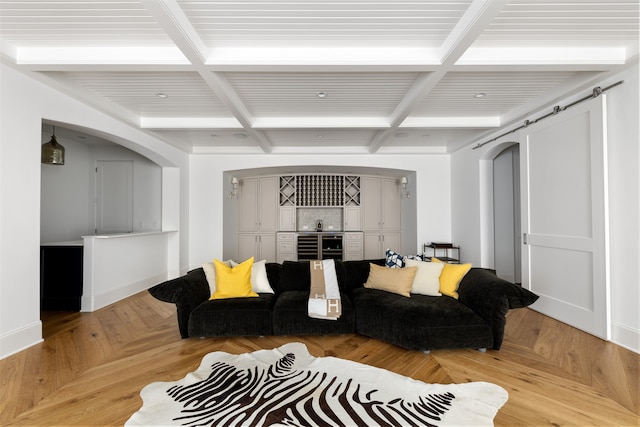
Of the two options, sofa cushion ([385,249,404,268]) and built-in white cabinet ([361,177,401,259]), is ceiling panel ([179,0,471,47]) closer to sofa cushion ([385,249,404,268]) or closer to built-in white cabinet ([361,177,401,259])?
sofa cushion ([385,249,404,268])

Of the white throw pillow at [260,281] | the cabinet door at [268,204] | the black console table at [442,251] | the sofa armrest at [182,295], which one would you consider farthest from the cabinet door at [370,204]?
the sofa armrest at [182,295]

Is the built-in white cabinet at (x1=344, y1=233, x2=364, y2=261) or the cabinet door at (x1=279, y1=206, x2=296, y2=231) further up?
the cabinet door at (x1=279, y1=206, x2=296, y2=231)

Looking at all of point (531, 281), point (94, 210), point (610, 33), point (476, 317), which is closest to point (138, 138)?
point (94, 210)

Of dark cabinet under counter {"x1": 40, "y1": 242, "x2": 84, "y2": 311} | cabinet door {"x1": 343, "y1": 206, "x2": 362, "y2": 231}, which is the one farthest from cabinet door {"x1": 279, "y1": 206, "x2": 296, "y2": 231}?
dark cabinet under counter {"x1": 40, "y1": 242, "x2": 84, "y2": 311}

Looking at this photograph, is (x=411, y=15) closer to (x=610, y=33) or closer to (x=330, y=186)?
(x=610, y=33)

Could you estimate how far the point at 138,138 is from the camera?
16.1 feet

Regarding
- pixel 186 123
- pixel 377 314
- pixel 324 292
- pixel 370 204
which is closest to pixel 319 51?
pixel 324 292

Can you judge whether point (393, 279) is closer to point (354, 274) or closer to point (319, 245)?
point (354, 274)

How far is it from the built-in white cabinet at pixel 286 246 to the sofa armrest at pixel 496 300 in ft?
17.0

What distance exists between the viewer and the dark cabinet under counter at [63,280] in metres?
4.21

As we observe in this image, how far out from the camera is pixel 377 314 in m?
3.10

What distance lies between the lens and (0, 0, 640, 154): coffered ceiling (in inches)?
90.9

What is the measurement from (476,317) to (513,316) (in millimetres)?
1556

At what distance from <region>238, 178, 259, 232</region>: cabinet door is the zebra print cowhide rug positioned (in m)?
5.39
